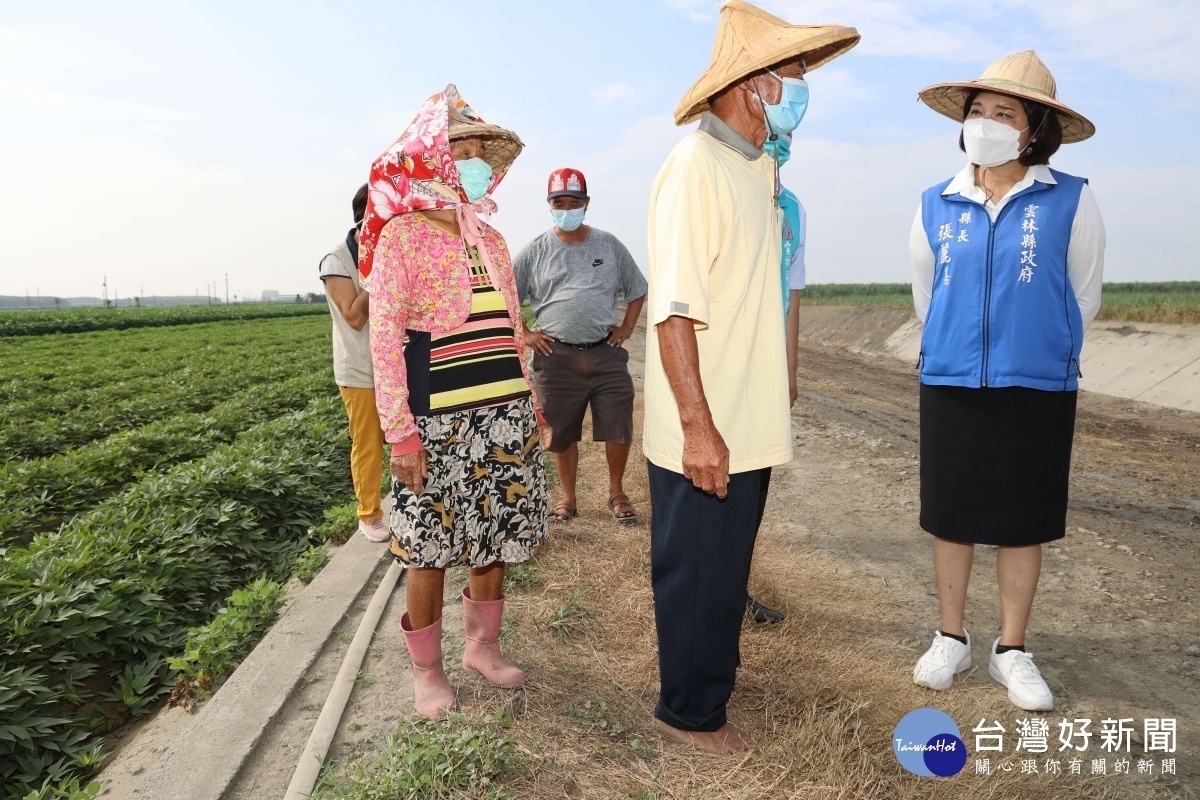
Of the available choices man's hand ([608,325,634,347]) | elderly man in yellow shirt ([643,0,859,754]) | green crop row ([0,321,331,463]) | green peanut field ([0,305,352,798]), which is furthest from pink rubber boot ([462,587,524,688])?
green crop row ([0,321,331,463])

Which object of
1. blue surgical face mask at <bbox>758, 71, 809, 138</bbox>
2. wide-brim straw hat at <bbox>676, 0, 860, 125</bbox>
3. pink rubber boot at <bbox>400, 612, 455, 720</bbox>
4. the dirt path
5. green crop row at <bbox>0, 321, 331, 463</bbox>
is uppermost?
wide-brim straw hat at <bbox>676, 0, 860, 125</bbox>

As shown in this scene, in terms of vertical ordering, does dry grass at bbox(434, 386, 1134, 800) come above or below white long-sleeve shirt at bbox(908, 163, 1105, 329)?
below

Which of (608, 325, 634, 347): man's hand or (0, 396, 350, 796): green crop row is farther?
(608, 325, 634, 347): man's hand

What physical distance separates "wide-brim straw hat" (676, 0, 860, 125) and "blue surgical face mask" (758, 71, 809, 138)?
0.08m

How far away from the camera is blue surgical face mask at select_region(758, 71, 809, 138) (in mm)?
2193

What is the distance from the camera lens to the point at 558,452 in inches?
187

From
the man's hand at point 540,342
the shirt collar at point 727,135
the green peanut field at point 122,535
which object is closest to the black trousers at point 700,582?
the shirt collar at point 727,135

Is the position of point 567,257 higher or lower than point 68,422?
higher

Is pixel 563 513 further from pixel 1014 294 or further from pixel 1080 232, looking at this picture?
pixel 1080 232

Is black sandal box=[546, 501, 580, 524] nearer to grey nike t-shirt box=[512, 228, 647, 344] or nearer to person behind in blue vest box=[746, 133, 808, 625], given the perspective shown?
grey nike t-shirt box=[512, 228, 647, 344]

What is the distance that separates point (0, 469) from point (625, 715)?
6.42 m

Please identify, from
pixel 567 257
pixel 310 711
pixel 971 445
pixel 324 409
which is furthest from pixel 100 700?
pixel 324 409

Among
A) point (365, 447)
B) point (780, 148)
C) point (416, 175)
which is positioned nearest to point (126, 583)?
point (365, 447)

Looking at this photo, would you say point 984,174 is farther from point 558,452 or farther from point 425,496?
point 558,452
